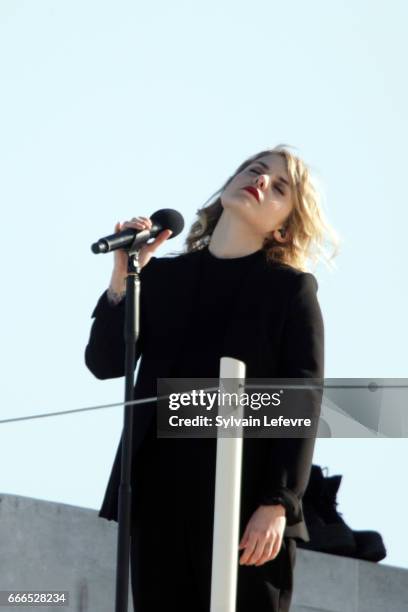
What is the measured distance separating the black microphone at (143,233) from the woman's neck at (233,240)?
0.28 ft

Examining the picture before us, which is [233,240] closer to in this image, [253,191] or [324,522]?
[253,191]

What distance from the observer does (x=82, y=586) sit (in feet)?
13.8

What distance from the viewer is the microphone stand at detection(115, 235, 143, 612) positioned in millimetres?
2865

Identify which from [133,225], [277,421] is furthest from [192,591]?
[133,225]

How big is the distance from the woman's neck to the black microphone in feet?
0.28

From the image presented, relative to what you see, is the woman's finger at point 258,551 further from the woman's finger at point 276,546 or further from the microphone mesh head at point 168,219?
the microphone mesh head at point 168,219

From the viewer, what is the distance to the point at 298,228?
10.8 feet

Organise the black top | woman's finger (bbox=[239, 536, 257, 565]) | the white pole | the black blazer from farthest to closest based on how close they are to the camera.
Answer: the black top
the black blazer
woman's finger (bbox=[239, 536, 257, 565])
the white pole

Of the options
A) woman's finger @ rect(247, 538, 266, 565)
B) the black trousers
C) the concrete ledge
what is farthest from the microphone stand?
the concrete ledge

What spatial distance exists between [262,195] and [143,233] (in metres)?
0.29


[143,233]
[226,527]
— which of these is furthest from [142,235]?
[226,527]

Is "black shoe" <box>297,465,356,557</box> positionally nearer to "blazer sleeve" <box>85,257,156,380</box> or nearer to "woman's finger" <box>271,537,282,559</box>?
"blazer sleeve" <box>85,257,156,380</box>

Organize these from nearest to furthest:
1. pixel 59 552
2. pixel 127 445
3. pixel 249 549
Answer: pixel 249 549 → pixel 127 445 → pixel 59 552

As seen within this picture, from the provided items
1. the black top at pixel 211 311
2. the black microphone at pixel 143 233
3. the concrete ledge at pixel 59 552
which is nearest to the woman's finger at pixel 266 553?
the black top at pixel 211 311
